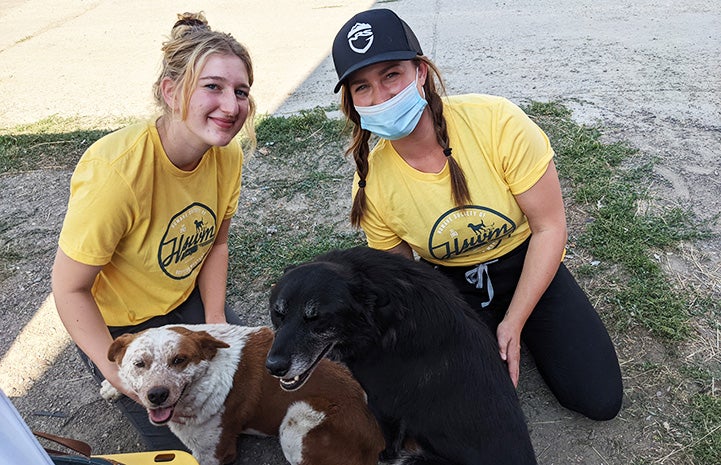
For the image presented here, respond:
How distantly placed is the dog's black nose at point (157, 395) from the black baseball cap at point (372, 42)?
1.55 m

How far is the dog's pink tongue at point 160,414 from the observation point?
2.41m

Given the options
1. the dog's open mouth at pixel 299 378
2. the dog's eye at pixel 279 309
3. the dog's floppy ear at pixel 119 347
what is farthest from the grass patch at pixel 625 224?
the dog's floppy ear at pixel 119 347

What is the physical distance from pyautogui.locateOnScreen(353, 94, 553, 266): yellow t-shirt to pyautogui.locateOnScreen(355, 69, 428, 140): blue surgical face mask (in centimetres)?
22

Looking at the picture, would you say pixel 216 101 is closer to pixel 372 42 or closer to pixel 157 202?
pixel 157 202

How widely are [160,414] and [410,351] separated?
3.87 feet

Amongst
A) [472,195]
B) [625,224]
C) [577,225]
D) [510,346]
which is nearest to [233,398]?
[510,346]

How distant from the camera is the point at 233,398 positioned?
2.60 metres

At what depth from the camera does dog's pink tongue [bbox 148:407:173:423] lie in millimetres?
2414

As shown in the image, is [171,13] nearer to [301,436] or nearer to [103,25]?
[103,25]

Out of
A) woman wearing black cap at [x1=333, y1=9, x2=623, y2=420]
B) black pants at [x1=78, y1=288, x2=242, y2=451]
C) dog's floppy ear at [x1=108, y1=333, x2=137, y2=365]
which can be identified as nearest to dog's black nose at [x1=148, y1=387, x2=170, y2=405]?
dog's floppy ear at [x1=108, y1=333, x2=137, y2=365]

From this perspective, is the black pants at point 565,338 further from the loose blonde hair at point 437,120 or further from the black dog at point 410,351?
the black dog at point 410,351

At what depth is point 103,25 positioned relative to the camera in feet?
34.2

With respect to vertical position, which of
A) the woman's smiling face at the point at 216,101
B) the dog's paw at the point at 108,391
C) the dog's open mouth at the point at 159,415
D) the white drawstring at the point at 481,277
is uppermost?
the woman's smiling face at the point at 216,101

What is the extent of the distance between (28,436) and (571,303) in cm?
246
